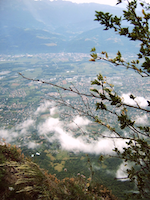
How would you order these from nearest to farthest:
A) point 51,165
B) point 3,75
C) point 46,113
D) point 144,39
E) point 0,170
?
1. point 144,39
2. point 0,170
3. point 51,165
4. point 46,113
5. point 3,75

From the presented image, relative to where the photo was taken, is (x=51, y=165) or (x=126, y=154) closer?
(x=126, y=154)

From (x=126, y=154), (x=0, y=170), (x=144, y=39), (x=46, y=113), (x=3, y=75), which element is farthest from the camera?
(x=3, y=75)

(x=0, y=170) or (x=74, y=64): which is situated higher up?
(x=74, y=64)

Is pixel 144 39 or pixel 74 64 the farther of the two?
pixel 74 64

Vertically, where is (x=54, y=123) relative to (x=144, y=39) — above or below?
above

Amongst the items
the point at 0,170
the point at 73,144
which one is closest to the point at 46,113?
the point at 73,144

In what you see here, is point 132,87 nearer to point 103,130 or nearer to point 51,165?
point 103,130

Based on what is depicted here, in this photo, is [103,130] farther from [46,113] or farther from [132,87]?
[132,87]

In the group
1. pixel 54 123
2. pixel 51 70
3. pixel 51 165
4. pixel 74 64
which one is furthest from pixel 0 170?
pixel 74 64

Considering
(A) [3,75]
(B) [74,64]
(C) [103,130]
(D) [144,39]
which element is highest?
(B) [74,64]
